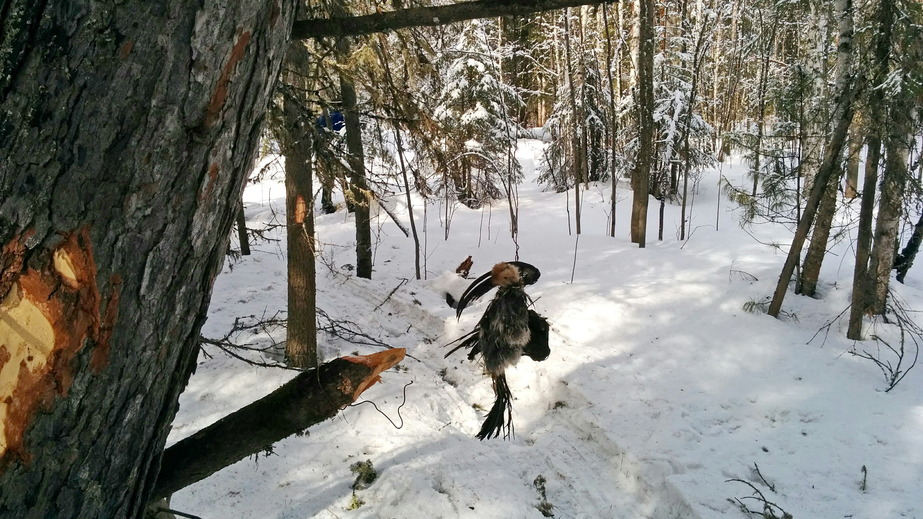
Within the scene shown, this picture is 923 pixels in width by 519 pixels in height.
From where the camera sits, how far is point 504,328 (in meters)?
1.32

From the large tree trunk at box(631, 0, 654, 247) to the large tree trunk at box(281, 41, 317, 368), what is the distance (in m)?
7.00

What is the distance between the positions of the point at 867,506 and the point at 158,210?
5035 millimetres

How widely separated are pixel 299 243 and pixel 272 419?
4.10 metres

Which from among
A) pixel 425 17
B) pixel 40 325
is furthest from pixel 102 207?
pixel 425 17

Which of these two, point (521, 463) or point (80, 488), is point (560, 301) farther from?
point (80, 488)

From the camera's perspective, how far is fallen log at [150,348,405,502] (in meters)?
1.37

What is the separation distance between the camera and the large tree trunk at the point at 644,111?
9.46 metres

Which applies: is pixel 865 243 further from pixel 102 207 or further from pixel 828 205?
pixel 102 207

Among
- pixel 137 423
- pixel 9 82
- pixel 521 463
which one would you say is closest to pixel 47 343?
pixel 137 423

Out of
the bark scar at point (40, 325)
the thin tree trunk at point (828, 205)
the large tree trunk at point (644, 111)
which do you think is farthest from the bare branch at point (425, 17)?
the large tree trunk at point (644, 111)

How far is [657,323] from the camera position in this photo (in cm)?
686

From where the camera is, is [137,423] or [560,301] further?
[560,301]

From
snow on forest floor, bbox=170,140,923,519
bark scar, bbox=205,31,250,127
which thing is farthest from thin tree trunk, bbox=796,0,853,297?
bark scar, bbox=205,31,250,127

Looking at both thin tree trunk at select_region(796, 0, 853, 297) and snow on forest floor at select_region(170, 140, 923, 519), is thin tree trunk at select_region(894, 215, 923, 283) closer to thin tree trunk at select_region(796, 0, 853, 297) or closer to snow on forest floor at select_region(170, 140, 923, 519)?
snow on forest floor at select_region(170, 140, 923, 519)
